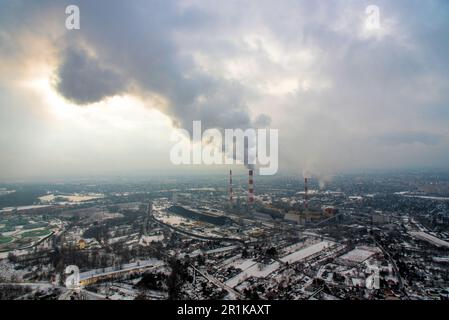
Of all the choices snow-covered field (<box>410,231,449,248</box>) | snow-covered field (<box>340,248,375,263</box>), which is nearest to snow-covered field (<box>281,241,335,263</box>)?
snow-covered field (<box>340,248,375,263</box>)

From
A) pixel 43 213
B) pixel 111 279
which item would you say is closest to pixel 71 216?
pixel 43 213

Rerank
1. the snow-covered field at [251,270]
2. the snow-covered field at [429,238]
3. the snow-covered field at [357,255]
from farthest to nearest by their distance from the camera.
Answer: the snow-covered field at [429,238] < the snow-covered field at [357,255] < the snow-covered field at [251,270]

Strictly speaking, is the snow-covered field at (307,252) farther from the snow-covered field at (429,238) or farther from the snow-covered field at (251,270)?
the snow-covered field at (429,238)

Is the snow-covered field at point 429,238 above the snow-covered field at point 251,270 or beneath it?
beneath

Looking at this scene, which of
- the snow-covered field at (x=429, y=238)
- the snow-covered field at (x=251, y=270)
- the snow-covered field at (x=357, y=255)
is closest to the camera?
the snow-covered field at (x=251, y=270)

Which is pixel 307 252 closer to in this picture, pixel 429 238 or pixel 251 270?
pixel 251 270

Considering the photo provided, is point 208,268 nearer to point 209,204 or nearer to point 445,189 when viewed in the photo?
point 209,204

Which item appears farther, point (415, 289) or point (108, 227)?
point (108, 227)

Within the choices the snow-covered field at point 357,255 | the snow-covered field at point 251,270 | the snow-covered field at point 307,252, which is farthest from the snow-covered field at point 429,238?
the snow-covered field at point 251,270

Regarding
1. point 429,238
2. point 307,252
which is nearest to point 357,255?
point 307,252

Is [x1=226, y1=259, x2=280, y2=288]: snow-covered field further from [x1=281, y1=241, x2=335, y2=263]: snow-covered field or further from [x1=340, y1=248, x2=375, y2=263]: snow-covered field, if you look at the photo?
[x1=340, y1=248, x2=375, y2=263]: snow-covered field
